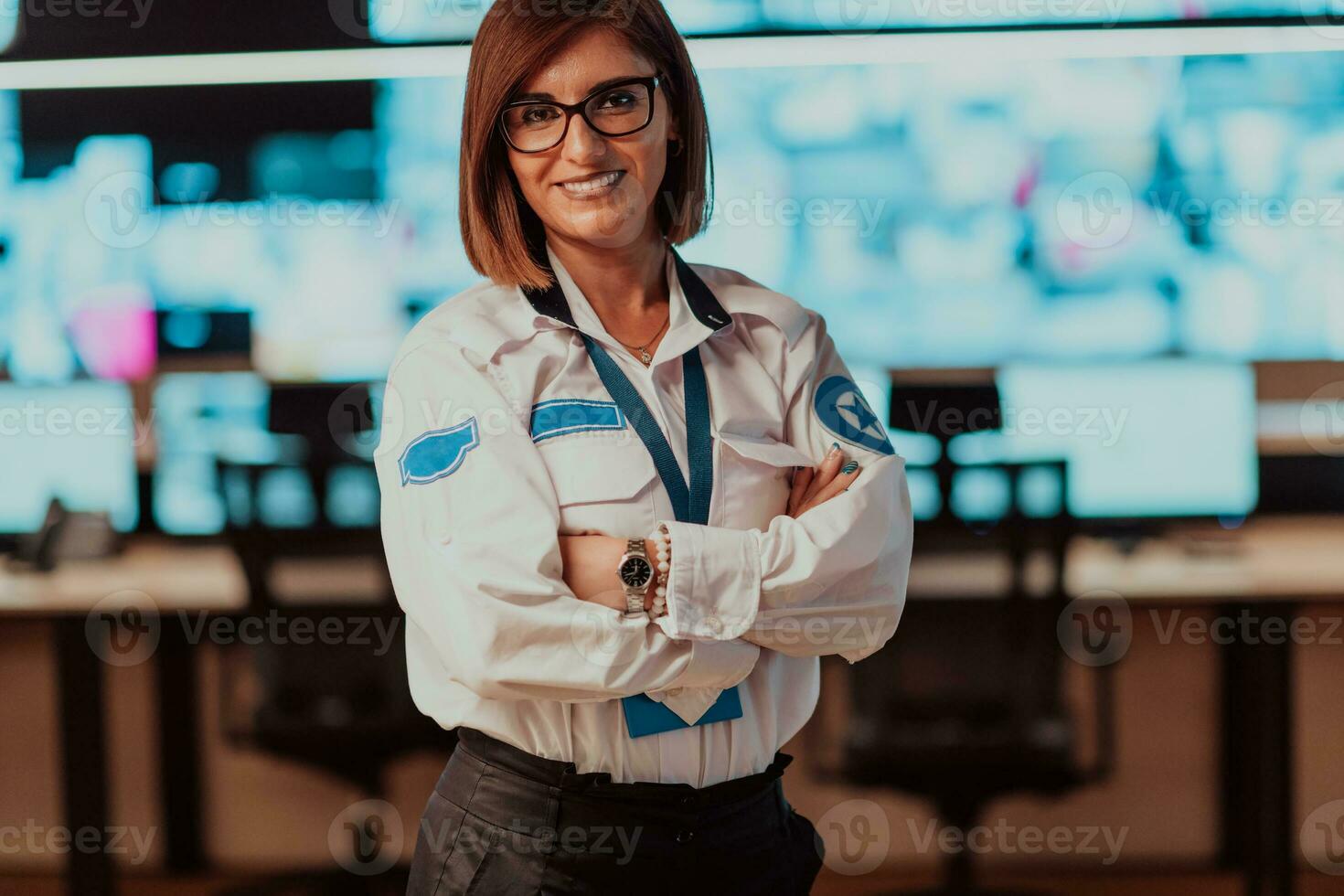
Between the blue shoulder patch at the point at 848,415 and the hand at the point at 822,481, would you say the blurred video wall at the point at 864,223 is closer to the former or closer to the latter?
the blue shoulder patch at the point at 848,415

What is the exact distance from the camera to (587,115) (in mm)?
1457

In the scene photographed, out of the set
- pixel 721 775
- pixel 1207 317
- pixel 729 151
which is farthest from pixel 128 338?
pixel 1207 317

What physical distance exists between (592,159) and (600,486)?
1.37ft

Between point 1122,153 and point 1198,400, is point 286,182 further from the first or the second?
Result: point 1198,400

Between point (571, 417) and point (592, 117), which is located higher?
point (592, 117)

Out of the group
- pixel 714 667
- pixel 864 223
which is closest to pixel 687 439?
pixel 714 667

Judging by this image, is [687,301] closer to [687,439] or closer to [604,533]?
[687,439]

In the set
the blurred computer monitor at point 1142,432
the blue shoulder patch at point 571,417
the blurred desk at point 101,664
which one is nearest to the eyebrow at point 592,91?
the blue shoulder patch at point 571,417

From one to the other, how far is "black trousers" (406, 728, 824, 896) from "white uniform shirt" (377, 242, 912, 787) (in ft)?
0.11

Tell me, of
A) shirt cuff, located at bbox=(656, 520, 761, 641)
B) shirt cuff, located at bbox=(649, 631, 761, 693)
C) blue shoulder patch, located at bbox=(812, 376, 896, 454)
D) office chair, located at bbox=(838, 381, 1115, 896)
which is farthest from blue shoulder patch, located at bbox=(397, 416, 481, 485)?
office chair, located at bbox=(838, 381, 1115, 896)

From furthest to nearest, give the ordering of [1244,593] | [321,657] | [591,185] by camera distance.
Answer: [321,657] < [1244,593] < [591,185]

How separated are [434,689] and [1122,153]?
229 cm

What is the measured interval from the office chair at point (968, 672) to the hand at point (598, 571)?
4.85 ft

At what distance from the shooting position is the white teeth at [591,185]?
147 cm
